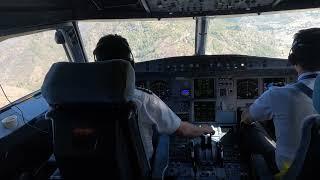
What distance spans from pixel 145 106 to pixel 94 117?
0.39 meters

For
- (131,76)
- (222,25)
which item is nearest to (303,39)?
(131,76)

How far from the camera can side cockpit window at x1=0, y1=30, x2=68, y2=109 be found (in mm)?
2850

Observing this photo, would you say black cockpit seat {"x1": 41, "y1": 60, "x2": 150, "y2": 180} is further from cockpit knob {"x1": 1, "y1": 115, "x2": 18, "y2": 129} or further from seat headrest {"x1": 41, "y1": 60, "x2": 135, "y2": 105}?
cockpit knob {"x1": 1, "y1": 115, "x2": 18, "y2": 129}

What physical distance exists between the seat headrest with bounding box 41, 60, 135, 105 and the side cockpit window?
111 centimetres

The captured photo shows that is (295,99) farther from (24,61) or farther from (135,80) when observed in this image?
(24,61)

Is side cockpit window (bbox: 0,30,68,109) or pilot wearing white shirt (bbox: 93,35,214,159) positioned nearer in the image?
pilot wearing white shirt (bbox: 93,35,214,159)

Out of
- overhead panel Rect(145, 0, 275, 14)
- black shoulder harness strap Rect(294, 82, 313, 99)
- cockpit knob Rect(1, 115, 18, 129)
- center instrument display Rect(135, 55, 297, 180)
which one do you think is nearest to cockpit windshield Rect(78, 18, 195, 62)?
center instrument display Rect(135, 55, 297, 180)

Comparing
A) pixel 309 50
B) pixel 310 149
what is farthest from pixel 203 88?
pixel 310 149

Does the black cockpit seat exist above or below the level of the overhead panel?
below

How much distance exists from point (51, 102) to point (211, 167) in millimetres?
1658

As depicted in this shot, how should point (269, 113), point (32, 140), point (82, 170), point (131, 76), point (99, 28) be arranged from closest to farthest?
point (131, 76)
point (82, 170)
point (269, 113)
point (32, 140)
point (99, 28)

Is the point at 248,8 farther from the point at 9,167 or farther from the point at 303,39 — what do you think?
the point at 9,167

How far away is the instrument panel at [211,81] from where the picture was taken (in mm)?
3691

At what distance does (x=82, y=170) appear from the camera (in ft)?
6.61
